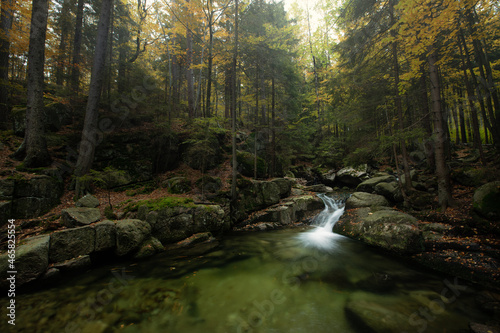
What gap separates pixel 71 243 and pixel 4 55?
11935 millimetres

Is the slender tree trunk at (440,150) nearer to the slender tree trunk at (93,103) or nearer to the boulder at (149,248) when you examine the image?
the boulder at (149,248)

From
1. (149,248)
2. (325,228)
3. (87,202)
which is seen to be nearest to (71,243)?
(149,248)

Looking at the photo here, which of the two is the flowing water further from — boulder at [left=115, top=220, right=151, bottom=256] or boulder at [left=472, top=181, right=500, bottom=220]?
boulder at [left=472, top=181, right=500, bottom=220]

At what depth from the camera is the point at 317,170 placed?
20344 millimetres

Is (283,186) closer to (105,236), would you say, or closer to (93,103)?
(105,236)

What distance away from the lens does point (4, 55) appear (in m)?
9.99

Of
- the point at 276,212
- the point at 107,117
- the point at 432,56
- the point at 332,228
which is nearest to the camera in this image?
the point at 432,56

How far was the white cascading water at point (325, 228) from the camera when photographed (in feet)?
25.6

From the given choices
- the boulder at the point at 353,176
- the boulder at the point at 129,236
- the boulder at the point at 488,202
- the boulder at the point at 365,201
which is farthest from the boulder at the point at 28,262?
the boulder at the point at 353,176

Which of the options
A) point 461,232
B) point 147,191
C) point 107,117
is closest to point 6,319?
point 147,191

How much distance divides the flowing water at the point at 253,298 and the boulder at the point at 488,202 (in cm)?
271

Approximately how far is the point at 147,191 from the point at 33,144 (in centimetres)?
442

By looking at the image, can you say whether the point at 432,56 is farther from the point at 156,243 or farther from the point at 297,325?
the point at 156,243

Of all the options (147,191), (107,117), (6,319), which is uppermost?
(107,117)
